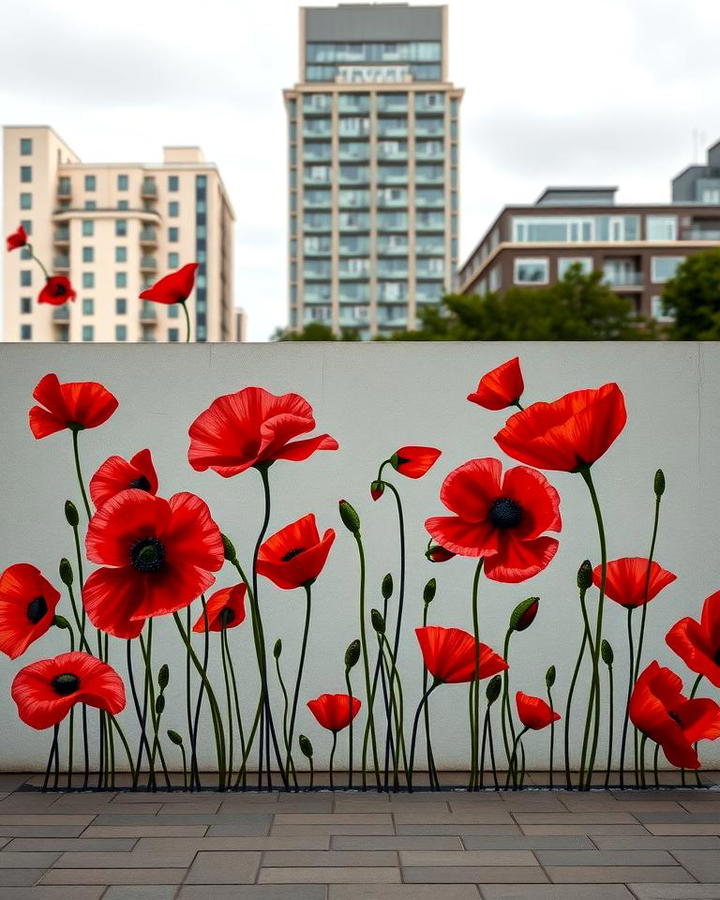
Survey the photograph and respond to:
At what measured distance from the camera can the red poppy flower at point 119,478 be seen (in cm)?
490

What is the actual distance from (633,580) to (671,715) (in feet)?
1.90

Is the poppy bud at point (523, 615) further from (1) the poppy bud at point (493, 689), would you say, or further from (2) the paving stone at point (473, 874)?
(2) the paving stone at point (473, 874)

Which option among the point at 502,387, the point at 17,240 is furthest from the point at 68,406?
the point at 17,240

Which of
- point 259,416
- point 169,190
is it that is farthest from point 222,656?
point 169,190

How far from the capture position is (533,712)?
4.92 metres

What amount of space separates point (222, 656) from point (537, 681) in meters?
1.34

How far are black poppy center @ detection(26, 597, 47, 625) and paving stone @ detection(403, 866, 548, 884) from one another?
2.00 m

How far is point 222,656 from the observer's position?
494 cm

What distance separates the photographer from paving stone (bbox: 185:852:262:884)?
3.62 meters

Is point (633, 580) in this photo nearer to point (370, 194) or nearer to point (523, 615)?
point (523, 615)

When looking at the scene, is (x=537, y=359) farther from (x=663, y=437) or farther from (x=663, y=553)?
(x=663, y=553)

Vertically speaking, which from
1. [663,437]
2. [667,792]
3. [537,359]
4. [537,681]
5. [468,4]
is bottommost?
[667,792]

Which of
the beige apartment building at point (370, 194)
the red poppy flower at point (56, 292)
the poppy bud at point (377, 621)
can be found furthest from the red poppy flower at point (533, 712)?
the beige apartment building at point (370, 194)

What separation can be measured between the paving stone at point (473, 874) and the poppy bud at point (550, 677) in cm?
127
